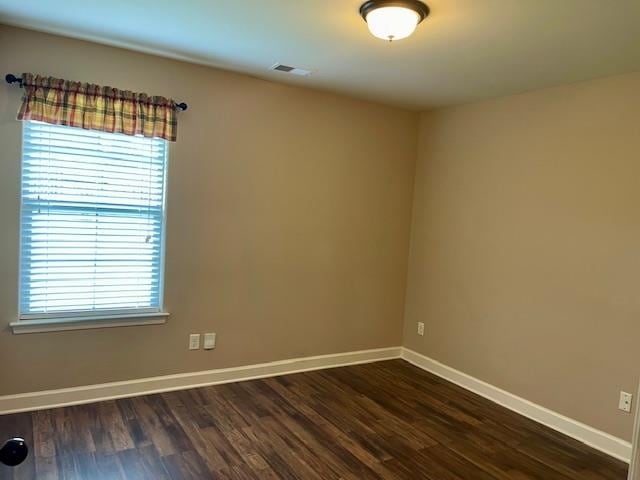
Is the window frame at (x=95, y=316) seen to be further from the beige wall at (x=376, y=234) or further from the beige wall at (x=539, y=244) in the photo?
the beige wall at (x=539, y=244)

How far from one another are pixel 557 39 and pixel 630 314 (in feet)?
5.67

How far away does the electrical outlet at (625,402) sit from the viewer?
288cm

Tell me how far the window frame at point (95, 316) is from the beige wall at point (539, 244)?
2.37 m

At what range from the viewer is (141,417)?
303 cm

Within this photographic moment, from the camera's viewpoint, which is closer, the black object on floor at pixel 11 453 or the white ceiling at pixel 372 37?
the black object on floor at pixel 11 453

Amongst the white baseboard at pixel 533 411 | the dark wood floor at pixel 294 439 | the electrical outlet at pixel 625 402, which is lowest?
the dark wood floor at pixel 294 439

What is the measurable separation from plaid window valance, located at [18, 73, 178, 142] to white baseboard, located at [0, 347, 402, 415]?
69.2 inches

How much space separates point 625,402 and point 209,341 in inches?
113

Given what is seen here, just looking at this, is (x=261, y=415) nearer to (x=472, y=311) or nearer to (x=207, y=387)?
(x=207, y=387)

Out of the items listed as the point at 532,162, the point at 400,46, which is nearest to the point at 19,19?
the point at 400,46

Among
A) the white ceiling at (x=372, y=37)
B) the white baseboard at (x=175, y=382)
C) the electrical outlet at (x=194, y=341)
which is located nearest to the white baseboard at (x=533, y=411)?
the white baseboard at (x=175, y=382)

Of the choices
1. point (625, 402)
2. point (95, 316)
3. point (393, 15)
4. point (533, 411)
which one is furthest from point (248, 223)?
point (625, 402)

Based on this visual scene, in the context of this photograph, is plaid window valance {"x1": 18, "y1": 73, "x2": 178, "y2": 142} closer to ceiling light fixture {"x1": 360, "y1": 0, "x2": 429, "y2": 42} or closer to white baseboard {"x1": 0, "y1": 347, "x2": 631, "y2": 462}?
ceiling light fixture {"x1": 360, "y1": 0, "x2": 429, "y2": 42}

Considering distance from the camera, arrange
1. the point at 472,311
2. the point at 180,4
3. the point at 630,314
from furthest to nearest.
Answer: the point at 472,311, the point at 630,314, the point at 180,4
